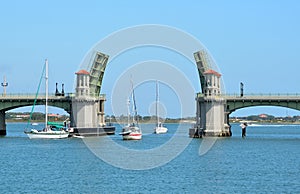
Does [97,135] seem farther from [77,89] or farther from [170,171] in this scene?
[170,171]

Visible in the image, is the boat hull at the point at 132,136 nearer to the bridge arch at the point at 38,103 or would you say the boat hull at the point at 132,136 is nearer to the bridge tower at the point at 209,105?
the bridge tower at the point at 209,105

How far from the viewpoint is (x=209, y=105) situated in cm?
9169

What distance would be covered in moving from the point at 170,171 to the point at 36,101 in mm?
53871

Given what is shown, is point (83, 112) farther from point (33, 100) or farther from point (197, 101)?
point (197, 101)

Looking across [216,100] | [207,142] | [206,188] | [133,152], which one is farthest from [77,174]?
[216,100]

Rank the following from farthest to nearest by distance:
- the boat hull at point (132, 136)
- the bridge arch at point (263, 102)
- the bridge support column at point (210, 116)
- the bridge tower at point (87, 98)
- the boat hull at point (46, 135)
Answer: the bridge tower at point (87, 98) < the bridge arch at point (263, 102) < the bridge support column at point (210, 116) < the boat hull at point (46, 135) < the boat hull at point (132, 136)

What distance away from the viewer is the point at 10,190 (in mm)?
38312

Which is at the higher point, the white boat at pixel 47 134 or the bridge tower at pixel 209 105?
the bridge tower at pixel 209 105

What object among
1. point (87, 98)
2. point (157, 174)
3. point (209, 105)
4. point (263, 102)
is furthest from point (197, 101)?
point (157, 174)

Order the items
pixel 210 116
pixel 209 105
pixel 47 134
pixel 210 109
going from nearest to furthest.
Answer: pixel 47 134 < pixel 210 116 < pixel 210 109 < pixel 209 105

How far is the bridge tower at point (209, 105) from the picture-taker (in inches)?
3602

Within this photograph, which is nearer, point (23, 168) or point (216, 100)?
point (23, 168)

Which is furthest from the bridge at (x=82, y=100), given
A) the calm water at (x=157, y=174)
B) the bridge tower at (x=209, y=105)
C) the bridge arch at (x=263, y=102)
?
the calm water at (x=157, y=174)

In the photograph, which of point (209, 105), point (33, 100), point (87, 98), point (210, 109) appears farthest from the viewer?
point (33, 100)
